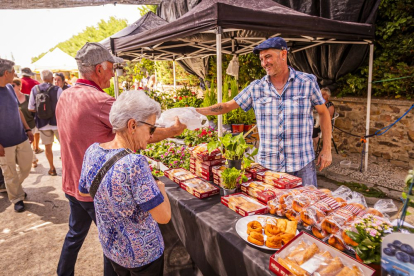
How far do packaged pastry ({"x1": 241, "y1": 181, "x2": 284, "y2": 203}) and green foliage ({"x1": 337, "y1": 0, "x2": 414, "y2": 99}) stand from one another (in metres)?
4.42

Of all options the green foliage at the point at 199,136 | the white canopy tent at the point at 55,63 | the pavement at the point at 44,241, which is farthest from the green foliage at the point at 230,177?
the white canopy tent at the point at 55,63

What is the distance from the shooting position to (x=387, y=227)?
1139mm

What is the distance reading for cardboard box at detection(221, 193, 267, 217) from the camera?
1605 mm

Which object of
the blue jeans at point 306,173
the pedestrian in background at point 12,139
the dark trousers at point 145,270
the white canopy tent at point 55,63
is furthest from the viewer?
the white canopy tent at point 55,63

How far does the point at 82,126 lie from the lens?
179 cm

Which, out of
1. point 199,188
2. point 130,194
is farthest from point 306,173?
point 130,194

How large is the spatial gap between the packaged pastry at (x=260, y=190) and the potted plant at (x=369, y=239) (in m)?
0.59

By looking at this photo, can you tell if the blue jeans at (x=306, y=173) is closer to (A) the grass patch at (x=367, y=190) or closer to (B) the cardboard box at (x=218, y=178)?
(B) the cardboard box at (x=218, y=178)

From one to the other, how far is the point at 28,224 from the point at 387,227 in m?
4.00

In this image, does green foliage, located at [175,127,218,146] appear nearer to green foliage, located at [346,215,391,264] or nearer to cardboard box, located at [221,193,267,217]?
cardboard box, located at [221,193,267,217]

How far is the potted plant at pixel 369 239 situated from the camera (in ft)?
3.56

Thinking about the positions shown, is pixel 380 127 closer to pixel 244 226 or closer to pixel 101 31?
pixel 244 226

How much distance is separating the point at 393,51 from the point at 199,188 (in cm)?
496

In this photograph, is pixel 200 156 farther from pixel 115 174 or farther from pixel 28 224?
pixel 28 224
